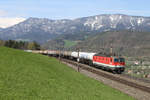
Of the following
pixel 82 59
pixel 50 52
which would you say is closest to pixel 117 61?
pixel 82 59

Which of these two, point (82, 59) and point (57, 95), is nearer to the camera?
point (57, 95)

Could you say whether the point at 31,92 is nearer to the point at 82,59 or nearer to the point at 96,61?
the point at 96,61

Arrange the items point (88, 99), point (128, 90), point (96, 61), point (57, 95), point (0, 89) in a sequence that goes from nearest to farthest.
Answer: point (0, 89)
point (57, 95)
point (88, 99)
point (128, 90)
point (96, 61)

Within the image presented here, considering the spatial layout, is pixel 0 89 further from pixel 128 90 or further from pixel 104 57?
pixel 104 57

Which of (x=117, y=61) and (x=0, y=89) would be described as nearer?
(x=0, y=89)

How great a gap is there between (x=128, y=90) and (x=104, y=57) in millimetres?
30182

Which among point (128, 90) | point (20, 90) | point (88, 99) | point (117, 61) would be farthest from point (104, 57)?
point (20, 90)

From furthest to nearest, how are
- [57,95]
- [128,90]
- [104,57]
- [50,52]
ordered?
[50,52]
[104,57]
[128,90]
[57,95]

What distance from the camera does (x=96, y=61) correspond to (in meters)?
75.6

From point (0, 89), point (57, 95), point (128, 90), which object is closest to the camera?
point (0, 89)

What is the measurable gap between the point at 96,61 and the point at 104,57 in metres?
9.33

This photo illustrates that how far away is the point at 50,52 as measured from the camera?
488 ft

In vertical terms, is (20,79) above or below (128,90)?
above

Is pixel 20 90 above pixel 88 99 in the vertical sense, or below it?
above
